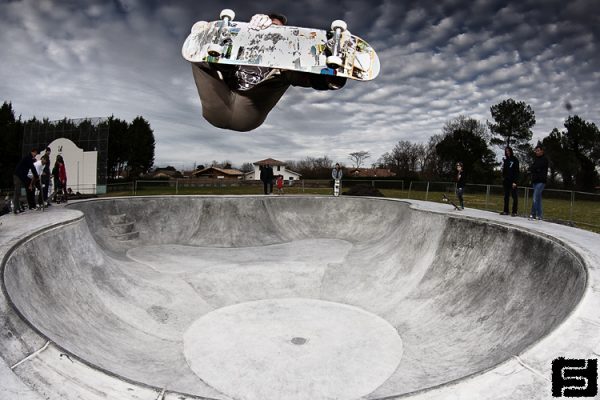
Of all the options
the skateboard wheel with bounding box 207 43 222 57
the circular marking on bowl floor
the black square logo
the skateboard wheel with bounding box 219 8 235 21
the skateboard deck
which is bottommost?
the circular marking on bowl floor

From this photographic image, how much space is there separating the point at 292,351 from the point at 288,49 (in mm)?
4656

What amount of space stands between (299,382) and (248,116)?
5230 mm

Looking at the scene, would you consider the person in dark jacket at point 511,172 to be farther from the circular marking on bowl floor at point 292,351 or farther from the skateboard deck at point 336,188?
the skateboard deck at point 336,188

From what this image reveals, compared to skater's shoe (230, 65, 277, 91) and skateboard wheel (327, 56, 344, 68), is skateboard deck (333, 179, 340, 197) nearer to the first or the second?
skater's shoe (230, 65, 277, 91)

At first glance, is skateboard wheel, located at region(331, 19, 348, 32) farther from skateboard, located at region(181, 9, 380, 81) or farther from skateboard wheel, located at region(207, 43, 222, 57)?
skateboard wheel, located at region(207, 43, 222, 57)

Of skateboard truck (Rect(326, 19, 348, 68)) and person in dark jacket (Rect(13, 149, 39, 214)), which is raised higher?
skateboard truck (Rect(326, 19, 348, 68))

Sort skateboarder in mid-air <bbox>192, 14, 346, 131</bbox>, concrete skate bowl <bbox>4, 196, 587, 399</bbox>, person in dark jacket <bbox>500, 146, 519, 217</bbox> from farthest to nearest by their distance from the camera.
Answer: person in dark jacket <bbox>500, 146, 519, 217</bbox>
skateboarder in mid-air <bbox>192, 14, 346, 131</bbox>
concrete skate bowl <bbox>4, 196, 587, 399</bbox>

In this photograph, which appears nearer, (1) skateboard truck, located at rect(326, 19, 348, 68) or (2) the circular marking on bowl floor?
(2) the circular marking on bowl floor

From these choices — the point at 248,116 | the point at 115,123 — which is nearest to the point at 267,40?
the point at 248,116

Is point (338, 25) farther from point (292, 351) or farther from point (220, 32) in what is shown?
point (292, 351)

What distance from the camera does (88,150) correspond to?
24.2 metres

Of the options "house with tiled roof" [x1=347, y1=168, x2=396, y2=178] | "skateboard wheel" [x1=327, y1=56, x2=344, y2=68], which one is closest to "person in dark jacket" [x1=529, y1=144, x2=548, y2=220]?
"skateboard wheel" [x1=327, y1=56, x2=344, y2=68]

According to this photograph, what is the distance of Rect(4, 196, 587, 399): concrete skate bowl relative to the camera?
4.07 meters

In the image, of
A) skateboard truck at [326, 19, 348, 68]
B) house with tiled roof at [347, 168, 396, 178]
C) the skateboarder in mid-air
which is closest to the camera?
skateboard truck at [326, 19, 348, 68]
